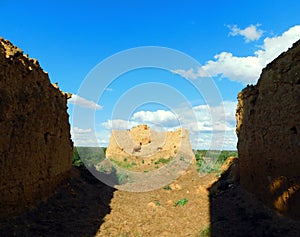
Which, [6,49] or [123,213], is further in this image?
[123,213]

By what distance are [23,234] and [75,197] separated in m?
3.71

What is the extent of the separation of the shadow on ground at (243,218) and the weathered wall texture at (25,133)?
4.66 meters

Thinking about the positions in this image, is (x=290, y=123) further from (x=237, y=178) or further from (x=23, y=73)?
(x=23, y=73)

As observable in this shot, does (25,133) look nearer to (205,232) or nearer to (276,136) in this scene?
(205,232)

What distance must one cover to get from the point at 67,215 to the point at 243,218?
473 centimetres

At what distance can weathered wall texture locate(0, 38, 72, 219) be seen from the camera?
5.64 meters

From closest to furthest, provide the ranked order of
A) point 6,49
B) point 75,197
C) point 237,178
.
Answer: point 6,49
point 75,197
point 237,178

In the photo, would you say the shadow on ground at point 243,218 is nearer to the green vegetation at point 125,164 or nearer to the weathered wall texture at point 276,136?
the weathered wall texture at point 276,136

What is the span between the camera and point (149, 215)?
27.8 ft

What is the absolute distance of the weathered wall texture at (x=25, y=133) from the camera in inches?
222

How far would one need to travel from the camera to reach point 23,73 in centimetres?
654

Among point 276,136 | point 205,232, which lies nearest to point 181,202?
point 205,232

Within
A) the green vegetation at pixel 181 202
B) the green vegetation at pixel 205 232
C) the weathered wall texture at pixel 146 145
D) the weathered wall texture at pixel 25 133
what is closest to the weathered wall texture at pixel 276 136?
the green vegetation at pixel 205 232

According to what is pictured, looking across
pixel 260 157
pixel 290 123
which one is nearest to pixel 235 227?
pixel 260 157
